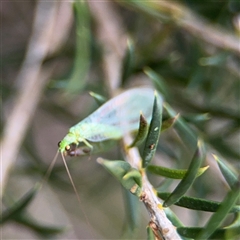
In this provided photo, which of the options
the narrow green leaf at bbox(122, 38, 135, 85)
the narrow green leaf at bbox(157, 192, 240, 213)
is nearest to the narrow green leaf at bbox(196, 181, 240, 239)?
the narrow green leaf at bbox(157, 192, 240, 213)

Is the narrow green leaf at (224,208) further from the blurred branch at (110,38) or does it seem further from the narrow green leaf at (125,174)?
the blurred branch at (110,38)

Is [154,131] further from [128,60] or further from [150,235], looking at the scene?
[128,60]

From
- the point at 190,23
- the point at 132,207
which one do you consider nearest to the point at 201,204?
the point at 132,207

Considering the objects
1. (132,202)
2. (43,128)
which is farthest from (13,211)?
(43,128)

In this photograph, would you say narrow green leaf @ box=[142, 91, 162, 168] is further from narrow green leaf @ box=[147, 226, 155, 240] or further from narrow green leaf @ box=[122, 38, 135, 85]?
narrow green leaf @ box=[122, 38, 135, 85]

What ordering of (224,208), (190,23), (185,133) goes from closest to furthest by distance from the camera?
1. (224,208)
2. (185,133)
3. (190,23)

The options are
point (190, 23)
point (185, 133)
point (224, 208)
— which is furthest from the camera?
point (190, 23)

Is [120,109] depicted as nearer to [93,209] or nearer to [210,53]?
[210,53]
